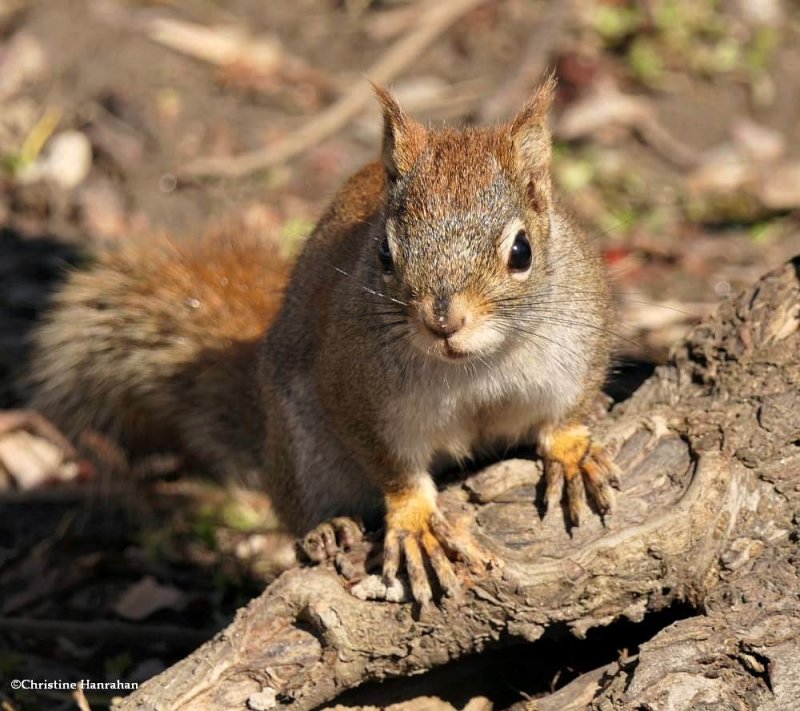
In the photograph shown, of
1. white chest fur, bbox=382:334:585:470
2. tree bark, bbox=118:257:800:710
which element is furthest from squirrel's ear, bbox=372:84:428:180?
tree bark, bbox=118:257:800:710

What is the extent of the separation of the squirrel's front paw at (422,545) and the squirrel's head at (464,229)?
43cm

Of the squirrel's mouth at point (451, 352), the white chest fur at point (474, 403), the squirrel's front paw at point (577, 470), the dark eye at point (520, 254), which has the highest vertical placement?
the dark eye at point (520, 254)

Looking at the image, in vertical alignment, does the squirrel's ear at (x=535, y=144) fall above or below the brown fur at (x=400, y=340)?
above

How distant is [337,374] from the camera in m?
2.73

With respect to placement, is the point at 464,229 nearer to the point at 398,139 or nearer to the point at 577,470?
the point at 398,139

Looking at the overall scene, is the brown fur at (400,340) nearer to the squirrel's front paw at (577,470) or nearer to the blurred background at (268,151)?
the squirrel's front paw at (577,470)

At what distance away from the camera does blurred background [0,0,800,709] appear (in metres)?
3.68

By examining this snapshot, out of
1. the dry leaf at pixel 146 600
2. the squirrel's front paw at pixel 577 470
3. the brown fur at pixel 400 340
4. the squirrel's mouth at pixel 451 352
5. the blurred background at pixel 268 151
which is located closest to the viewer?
the squirrel's mouth at pixel 451 352

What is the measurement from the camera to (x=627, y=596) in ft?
7.88

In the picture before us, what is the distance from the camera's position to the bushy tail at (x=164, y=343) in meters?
3.48

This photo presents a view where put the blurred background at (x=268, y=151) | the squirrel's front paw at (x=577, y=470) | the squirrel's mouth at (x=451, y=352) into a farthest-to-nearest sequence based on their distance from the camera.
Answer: the blurred background at (x=268, y=151)
the squirrel's front paw at (x=577, y=470)
the squirrel's mouth at (x=451, y=352)

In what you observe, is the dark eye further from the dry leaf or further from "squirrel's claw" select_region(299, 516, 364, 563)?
the dry leaf

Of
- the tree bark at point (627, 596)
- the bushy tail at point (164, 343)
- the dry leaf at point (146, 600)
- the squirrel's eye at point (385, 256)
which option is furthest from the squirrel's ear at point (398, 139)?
the dry leaf at point (146, 600)

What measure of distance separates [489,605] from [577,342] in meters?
0.63
